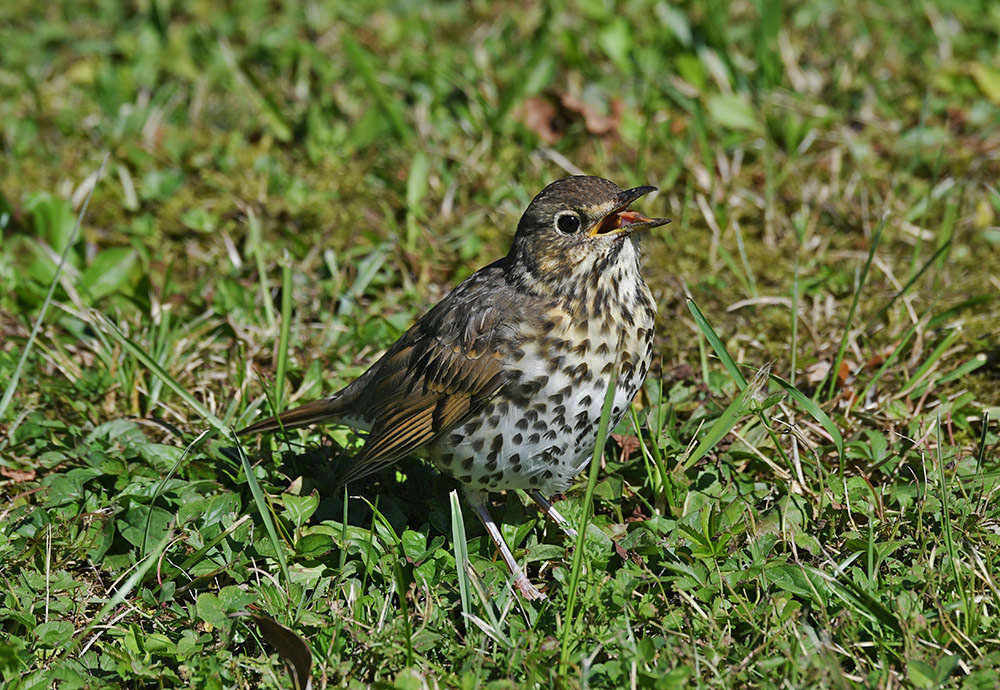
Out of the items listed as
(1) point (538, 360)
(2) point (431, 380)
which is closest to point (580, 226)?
(1) point (538, 360)

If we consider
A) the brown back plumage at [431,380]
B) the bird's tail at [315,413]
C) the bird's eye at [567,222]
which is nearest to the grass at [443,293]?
the bird's tail at [315,413]

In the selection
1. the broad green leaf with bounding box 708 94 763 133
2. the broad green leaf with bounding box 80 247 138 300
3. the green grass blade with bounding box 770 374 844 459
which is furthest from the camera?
the broad green leaf with bounding box 708 94 763 133

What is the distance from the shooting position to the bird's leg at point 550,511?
384 cm

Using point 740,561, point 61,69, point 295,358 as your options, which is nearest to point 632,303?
point 740,561

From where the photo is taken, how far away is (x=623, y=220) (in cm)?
360

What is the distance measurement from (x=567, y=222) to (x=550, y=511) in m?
1.02

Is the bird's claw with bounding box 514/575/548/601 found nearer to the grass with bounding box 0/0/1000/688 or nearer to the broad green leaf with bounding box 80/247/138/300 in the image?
the grass with bounding box 0/0/1000/688

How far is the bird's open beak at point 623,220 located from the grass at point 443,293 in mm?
326

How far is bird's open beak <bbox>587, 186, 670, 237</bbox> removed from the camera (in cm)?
348

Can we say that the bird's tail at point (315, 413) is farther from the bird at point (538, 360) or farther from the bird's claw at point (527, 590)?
the bird's claw at point (527, 590)

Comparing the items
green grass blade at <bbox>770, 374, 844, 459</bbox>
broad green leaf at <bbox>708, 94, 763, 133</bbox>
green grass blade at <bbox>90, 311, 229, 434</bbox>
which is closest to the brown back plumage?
green grass blade at <bbox>90, 311, 229, 434</bbox>

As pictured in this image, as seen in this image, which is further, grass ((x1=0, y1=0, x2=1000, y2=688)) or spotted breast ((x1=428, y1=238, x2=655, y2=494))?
spotted breast ((x1=428, y1=238, x2=655, y2=494))

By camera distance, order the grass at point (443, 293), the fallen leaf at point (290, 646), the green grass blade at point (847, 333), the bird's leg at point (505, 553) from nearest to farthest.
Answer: the fallen leaf at point (290, 646)
the grass at point (443, 293)
the bird's leg at point (505, 553)
the green grass blade at point (847, 333)

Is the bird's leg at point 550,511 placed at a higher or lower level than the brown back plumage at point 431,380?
lower
